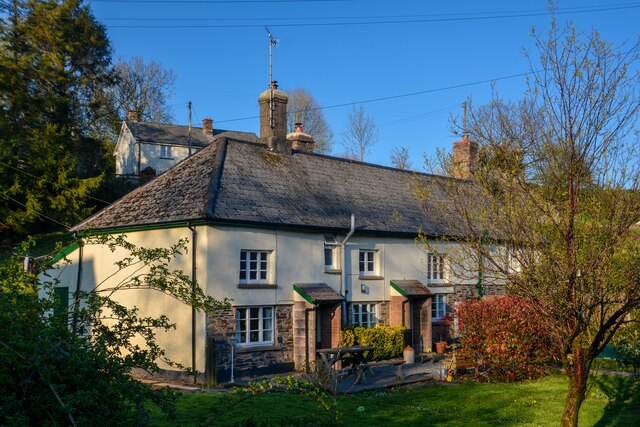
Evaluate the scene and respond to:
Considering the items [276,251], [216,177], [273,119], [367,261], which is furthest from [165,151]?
[276,251]

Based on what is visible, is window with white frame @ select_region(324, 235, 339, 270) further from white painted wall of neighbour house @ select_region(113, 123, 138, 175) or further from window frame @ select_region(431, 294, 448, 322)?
white painted wall of neighbour house @ select_region(113, 123, 138, 175)

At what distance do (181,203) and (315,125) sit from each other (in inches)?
1766

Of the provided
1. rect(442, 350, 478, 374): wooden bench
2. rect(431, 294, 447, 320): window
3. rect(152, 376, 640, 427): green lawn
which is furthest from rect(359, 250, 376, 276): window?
rect(152, 376, 640, 427): green lawn

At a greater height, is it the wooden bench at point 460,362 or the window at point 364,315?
the window at point 364,315

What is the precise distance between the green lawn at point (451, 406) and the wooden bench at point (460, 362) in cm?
127

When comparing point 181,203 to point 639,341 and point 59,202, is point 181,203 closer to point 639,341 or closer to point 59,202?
point 639,341

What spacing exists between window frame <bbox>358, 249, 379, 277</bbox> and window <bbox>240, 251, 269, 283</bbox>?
4290mm

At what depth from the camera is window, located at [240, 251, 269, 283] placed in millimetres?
19078

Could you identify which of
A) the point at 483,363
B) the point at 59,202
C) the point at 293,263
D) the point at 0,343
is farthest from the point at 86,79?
the point at 0,343

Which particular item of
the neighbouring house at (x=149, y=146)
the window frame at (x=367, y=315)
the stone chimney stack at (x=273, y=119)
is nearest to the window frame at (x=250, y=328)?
the window frame at (x=367, y=315)

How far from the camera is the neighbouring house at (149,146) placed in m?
50.6

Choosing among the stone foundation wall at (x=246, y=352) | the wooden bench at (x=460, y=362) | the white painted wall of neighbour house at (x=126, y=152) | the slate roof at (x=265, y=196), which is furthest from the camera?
the white painted wall of neighbour house at (x=126, y=152)

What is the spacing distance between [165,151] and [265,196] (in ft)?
111

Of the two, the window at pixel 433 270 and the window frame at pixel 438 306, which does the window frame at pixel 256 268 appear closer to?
the window at pixel 433 270
